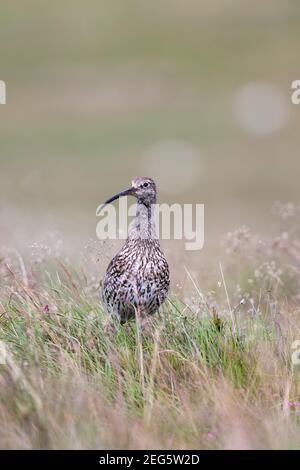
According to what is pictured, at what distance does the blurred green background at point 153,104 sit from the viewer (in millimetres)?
24672

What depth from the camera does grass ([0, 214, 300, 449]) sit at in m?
5.65

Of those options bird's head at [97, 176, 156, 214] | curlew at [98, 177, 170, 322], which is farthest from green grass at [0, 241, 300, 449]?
bird's head at [97, 176, 156, 214]

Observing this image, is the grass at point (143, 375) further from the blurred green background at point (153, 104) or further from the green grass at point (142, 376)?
the blurred green background at point (153, 104)

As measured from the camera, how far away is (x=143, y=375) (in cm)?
626

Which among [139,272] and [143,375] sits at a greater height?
[139,272]

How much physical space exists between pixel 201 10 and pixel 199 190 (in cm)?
1934

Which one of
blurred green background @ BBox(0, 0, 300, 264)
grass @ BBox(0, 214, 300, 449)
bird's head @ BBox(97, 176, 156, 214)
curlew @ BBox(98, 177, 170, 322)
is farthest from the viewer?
blurred green background @ BBox(0, 0, 300, 264)

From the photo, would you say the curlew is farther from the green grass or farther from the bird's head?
the green grass

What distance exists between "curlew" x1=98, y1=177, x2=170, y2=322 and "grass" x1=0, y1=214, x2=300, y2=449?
0.45 feet

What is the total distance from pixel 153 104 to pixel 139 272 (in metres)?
27.4

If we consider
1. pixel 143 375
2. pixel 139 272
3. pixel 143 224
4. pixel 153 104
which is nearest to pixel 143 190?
pixel 143 224

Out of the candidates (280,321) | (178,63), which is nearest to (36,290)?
(280,321)

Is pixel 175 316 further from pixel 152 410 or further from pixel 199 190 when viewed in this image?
pixel 199 190

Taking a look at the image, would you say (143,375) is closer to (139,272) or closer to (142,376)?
(142,376)
